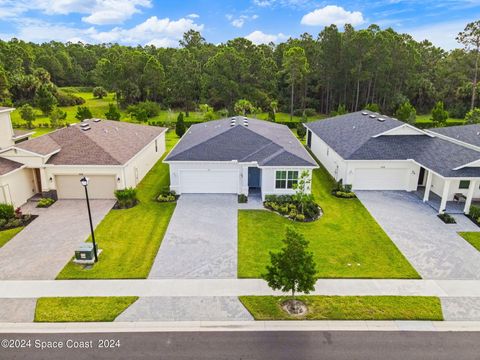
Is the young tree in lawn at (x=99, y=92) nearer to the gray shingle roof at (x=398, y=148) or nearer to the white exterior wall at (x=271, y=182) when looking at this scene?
the gray shingle roof at (x=398, y=148)

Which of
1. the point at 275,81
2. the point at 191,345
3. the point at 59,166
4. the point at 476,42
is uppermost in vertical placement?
the point at 476,42

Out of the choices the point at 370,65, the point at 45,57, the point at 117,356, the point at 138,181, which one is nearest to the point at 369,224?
the point at 117,356

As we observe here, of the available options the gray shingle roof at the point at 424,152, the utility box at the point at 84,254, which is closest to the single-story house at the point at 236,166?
the gray shingle roof at the point at 424,152

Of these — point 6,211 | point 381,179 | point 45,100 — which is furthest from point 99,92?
point 381,179

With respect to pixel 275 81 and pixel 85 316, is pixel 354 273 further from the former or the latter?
pixel 275 81

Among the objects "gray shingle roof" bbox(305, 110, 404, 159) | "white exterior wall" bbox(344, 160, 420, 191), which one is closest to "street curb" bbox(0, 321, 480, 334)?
"white exterior wall" bbox(344, 160, 420, 191)

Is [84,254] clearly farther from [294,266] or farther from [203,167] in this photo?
[203,167]
